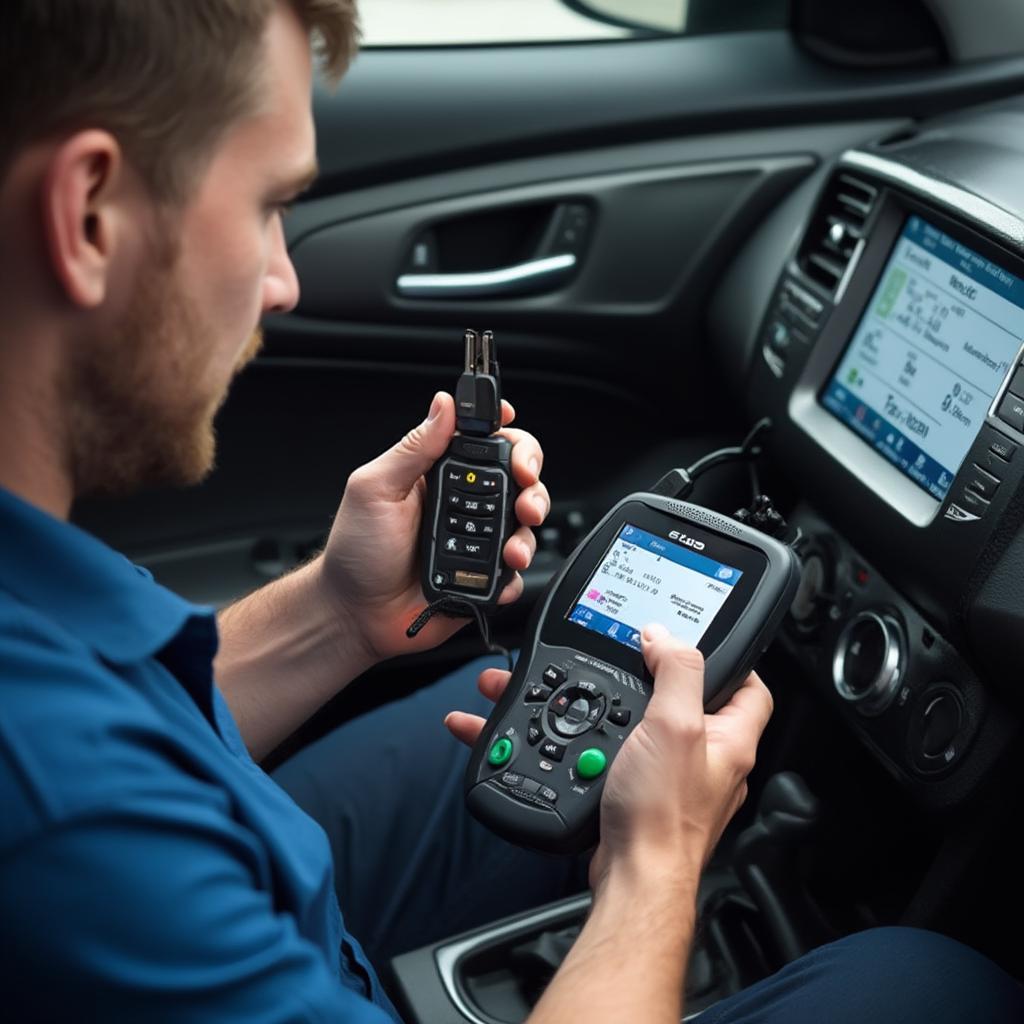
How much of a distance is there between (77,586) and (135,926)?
23 centimetres

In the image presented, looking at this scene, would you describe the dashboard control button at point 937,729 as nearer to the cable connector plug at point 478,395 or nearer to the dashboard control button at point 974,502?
the dashboard control button at point 974,502

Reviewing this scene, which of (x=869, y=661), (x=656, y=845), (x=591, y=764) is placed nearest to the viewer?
(x=656, y=845)

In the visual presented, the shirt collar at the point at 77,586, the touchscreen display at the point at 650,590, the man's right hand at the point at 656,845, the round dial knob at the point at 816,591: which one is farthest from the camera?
the round dial knob at the point at 816,591

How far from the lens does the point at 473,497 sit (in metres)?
1.41

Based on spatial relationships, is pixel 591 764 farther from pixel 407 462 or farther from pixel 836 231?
pixel 836 231

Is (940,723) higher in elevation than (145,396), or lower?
lower

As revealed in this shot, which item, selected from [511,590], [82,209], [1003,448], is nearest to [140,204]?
[82,209]

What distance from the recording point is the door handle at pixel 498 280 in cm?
219

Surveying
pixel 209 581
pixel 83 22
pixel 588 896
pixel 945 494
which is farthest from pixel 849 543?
pixel 83 22

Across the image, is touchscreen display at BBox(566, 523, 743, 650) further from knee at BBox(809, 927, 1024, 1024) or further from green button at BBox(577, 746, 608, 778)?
knee at BBox(809, 927, 1024, 1024)

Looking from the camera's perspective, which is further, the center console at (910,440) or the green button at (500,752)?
the center console at (910,440)

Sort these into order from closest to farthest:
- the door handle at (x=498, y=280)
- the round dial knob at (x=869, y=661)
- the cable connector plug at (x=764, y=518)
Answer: the cable connector plug at (x=764, y=518) → the round dial knob at (x=869, y=661) → the door handle at (x=498, y=280)

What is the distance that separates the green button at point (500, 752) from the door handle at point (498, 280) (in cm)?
105

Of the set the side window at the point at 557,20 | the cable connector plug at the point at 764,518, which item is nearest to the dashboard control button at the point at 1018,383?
the cable connector plug at the point at 764,518
